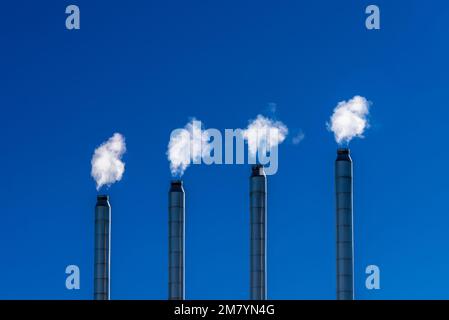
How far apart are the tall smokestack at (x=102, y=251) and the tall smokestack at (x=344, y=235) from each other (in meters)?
22.9

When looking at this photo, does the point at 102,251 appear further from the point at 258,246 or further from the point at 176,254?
the point at 258,246

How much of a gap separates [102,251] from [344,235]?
24015mm

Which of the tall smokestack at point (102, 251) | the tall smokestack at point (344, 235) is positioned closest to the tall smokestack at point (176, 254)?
the tall smokestack at point (102, 251)

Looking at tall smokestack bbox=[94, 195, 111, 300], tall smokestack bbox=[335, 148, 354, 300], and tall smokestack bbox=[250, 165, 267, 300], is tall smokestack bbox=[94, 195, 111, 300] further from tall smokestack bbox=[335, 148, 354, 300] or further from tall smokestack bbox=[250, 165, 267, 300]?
tall smokestack bbox=[335, 148, 354, 300]

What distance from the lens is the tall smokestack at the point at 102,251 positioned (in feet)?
279

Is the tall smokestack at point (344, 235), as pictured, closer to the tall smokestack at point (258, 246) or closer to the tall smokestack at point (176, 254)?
the tall smokestack at point (258, 246)

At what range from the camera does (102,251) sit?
86188 millimetres

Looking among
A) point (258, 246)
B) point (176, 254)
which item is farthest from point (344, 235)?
point (176, 254)

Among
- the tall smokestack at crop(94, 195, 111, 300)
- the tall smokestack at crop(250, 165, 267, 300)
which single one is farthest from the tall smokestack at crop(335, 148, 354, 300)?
the tall smokestack at crop(94, 195, 111, 300)
